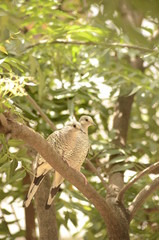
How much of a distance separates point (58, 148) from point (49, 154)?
0.68 metres

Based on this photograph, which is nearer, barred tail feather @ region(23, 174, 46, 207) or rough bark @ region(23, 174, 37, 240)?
barred tail feather @ region(23, 174, 46, 207)

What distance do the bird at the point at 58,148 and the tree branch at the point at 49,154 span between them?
307mm

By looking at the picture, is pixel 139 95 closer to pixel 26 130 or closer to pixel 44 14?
pixel 44 14

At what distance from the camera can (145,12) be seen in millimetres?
312

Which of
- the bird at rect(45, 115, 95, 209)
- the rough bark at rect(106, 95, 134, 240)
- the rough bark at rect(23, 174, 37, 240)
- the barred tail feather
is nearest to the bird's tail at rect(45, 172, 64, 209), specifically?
the bird at rect(45, 115, 95, 209)

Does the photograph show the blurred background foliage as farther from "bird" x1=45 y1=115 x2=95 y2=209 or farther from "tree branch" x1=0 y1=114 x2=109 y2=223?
"tree branch" x1=0 y1=114 x2=109 y2=223

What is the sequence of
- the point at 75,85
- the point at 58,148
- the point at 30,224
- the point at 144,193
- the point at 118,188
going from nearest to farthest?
the point at 144,193
the point at 58,148
the point at 118,188
the point at 75,85
the point at 30,224

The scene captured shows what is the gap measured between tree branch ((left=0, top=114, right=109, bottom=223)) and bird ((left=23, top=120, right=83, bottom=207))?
1.01 feet

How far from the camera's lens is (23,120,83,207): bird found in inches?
77.2

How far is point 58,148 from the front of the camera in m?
2.06

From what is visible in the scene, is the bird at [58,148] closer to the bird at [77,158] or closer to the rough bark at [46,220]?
the bird at [77,158]

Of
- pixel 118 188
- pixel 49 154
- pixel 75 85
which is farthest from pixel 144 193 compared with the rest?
pixel 75 85

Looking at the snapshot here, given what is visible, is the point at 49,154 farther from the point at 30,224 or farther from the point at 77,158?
the point at 30,224

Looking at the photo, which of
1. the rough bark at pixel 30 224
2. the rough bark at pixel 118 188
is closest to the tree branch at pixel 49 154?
the rough bark at pixel 118 188
